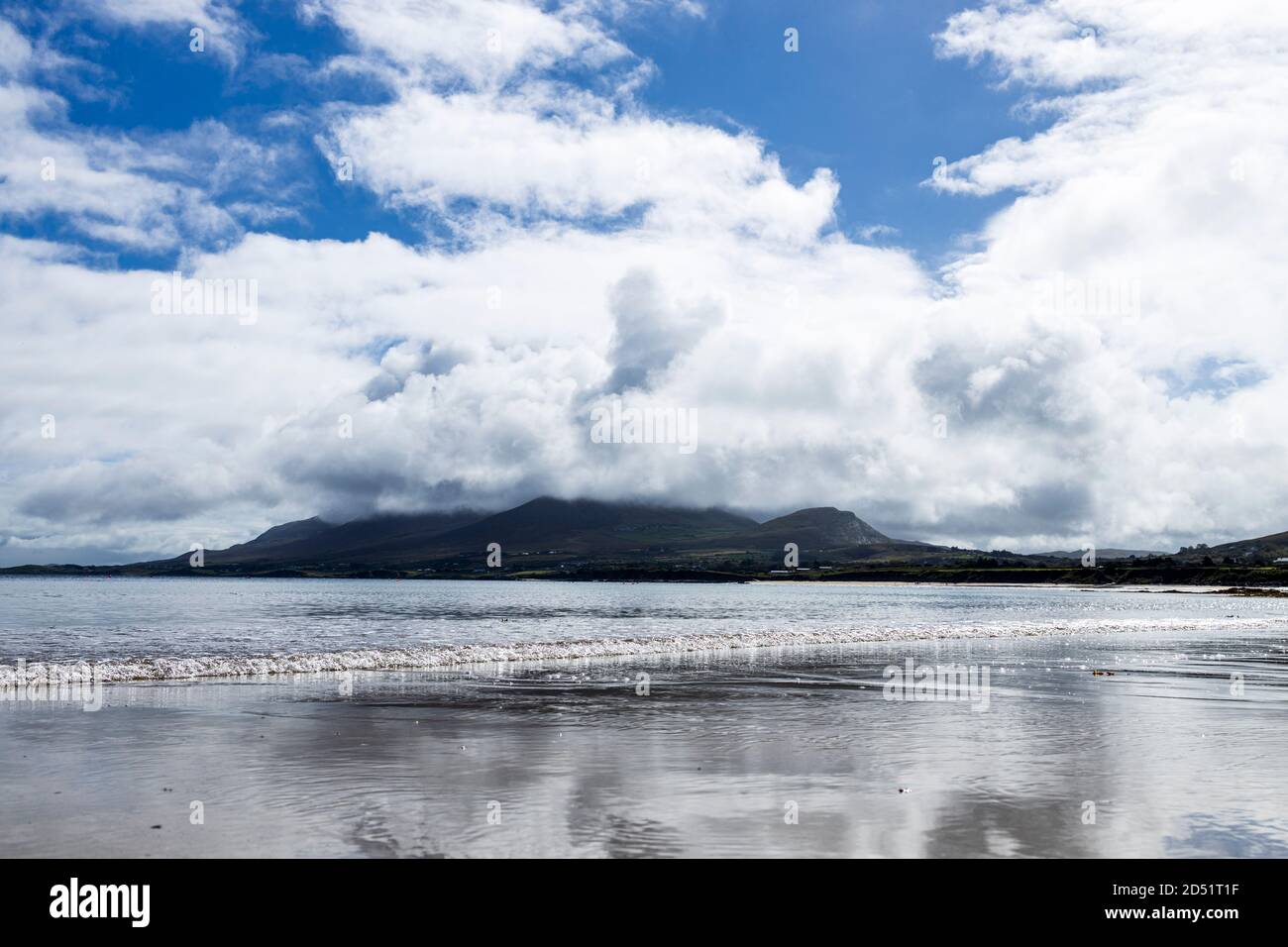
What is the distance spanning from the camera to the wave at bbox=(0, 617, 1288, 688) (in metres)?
30.3

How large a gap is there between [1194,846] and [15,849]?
13.6 m

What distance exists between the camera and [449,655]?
3691 centimetres

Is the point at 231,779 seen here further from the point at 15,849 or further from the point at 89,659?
the point at 89,659

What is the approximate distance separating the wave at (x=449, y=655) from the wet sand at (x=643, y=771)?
2.72 meters

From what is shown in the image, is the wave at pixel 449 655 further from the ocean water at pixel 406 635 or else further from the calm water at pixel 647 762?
the calm water at pixel 647 762

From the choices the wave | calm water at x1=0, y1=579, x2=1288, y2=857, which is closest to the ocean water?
the wave

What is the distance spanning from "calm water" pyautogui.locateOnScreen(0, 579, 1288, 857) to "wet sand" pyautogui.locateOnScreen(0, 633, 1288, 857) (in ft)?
0.21

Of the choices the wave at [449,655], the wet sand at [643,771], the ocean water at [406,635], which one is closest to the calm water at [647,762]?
the wet sand at [643,771]

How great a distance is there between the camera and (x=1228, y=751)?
57.3 feet

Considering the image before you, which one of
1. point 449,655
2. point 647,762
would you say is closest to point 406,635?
point 449,655

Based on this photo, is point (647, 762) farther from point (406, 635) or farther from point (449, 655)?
point (406, 635)

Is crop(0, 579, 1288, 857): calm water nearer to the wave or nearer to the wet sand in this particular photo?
the wet sand
